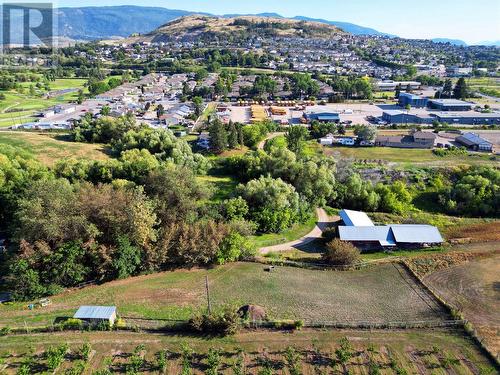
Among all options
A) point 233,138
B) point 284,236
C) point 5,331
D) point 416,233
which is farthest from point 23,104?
point 416,233

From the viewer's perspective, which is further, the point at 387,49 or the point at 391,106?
the point at 387,49

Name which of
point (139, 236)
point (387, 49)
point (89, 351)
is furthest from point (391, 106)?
point (387, 49)

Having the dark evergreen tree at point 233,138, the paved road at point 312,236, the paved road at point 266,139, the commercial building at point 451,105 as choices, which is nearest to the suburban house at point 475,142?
the commercial building at point 451,105

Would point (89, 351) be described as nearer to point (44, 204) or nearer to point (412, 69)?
point (44, 204)

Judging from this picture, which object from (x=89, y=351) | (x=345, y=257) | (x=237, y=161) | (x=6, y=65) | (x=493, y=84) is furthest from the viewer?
(x=6, y=65)

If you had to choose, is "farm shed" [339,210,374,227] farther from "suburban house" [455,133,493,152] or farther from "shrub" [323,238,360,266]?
"suburban house" [455,133,493,152]

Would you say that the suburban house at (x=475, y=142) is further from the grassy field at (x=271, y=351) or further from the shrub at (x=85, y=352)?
the shrub at (x=85, y=352)
